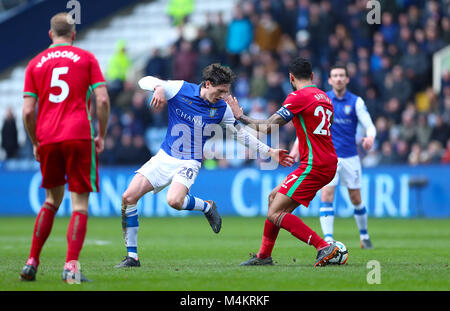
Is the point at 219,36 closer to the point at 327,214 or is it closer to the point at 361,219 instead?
the point at 361,219

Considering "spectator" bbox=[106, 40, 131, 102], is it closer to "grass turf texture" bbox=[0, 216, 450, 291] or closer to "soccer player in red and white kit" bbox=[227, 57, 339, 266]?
"grass turf texture" bbox=[0, 216, 450, 291]

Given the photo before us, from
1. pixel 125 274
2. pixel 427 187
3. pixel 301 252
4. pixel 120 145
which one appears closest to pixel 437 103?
pixel 427 187

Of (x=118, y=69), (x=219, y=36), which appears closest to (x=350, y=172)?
(x=219, y=36)

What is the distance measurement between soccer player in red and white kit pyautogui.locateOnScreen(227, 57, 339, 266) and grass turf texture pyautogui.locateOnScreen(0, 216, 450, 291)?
425mm

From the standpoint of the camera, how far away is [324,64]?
21.6m

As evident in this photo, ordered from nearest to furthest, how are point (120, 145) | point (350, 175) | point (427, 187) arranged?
point (350, 175)
point (427, 187)
point (120, 145)

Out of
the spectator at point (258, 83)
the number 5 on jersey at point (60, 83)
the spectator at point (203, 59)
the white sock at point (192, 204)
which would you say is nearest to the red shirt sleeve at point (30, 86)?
the number 5 on jersey at point (60, 83)

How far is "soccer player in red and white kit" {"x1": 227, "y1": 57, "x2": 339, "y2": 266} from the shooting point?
903 cm

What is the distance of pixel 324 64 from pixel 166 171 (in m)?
12.7

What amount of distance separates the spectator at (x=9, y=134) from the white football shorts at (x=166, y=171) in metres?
14.8

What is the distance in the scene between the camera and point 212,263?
9617mm

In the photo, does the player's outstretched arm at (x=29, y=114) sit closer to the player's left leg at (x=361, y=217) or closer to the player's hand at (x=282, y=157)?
the player's hand at (x=282, y=157)
